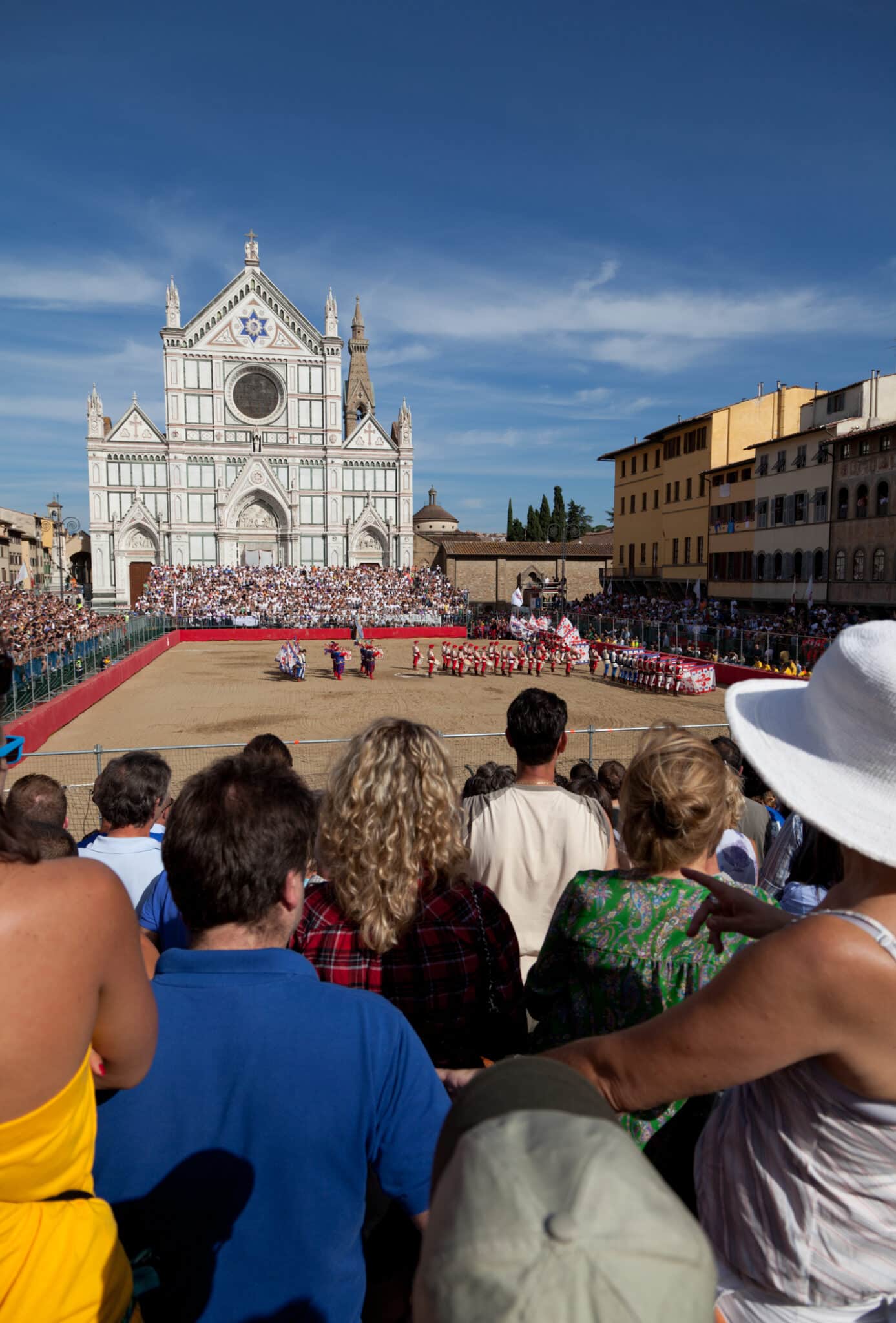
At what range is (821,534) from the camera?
37.8 metres

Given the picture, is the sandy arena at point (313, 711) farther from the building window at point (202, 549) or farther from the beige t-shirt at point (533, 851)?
the building window at point (202, 549)

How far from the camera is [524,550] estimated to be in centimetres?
6475

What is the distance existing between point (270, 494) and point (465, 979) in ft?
200

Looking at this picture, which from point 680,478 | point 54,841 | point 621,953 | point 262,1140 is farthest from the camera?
point 680,478

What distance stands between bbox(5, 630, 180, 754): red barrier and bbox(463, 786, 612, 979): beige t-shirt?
14176 millimetres

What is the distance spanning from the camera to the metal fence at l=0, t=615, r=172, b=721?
58.2 ft

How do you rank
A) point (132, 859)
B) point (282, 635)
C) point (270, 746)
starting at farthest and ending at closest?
point (282, 635), point (270, 746), point (132, 859)

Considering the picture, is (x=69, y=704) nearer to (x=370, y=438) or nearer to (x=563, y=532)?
(x=370, y=438)

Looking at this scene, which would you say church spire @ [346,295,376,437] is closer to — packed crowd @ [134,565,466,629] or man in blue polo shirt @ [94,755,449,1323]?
packed crowd @ [134,565,466,629]

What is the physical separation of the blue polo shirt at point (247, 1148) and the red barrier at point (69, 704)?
15.4 metres

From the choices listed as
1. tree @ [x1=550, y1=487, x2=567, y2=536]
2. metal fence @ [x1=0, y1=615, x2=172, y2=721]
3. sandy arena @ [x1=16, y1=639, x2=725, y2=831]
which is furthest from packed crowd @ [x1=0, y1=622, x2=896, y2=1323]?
tree @ [x1=550, y1=487, x2=567, y2=536]

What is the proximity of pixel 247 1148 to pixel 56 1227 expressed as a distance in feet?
1.25

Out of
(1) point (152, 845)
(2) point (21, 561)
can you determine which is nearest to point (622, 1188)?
(1) point (152, 845)

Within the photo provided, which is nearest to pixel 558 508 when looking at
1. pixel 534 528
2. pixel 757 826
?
pixel 534 528
